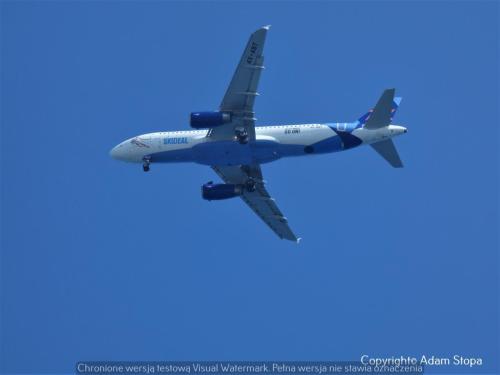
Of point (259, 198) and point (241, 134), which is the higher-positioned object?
point (241, 134)

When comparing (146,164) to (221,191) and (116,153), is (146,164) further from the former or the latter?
(221,191)

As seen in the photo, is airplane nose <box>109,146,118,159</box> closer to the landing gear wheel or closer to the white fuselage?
the white fuselage

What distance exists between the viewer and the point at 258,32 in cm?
6381

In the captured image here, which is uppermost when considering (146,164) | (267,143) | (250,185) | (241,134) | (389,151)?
(241,134)

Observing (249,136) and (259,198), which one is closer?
(249,136)

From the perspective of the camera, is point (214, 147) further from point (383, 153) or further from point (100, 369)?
point (100, 369)

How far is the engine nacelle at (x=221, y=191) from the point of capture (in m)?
76.6

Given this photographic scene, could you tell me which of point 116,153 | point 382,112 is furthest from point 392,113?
point 116,153

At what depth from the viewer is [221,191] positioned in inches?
A: 3014

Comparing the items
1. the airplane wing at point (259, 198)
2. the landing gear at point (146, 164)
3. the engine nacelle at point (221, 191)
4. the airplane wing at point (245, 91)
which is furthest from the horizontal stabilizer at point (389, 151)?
the landing gear at point (146, 164)

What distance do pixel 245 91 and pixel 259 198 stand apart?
1368cm

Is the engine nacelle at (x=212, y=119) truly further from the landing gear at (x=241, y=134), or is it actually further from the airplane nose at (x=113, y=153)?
the airplane nose at (x=113, y=153)

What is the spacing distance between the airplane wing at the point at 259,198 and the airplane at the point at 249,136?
5.87ft

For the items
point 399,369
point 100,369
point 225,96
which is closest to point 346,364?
point 399,369
